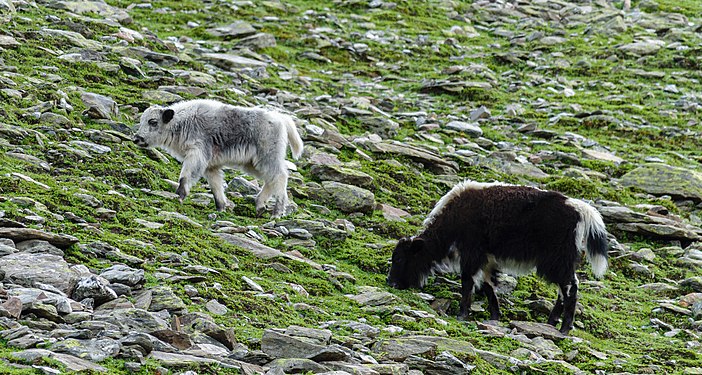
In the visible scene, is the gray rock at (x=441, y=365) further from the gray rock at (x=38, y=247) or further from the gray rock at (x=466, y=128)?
the gray rock at (x=466, y=128)

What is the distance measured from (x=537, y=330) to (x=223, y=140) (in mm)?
5798

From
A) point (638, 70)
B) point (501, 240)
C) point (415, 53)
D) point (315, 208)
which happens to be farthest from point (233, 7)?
point (501, 240)

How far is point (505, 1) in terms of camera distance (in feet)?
125

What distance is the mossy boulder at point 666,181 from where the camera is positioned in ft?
64.7

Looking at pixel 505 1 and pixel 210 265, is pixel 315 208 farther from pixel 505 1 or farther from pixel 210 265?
pixel 505 1

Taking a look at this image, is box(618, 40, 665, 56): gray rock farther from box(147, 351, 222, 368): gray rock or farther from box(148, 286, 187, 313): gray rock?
box(147, 351, 222, 368): gray rock

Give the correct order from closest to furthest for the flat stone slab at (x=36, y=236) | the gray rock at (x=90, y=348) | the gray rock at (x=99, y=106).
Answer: the gray rock at (x=90, y=348) < the flat stone slab at (x=36, y=236) < the gray rock at (x=99, y=106)

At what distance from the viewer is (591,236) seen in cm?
1232

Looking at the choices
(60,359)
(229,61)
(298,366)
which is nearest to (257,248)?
(298,366)

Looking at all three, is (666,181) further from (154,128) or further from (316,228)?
(154,128)

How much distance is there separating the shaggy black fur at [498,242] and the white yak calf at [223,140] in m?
2.45

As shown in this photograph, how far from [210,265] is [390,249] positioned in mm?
3847

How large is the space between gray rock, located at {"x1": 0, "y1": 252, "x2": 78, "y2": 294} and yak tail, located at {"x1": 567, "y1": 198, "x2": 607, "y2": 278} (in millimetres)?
6525

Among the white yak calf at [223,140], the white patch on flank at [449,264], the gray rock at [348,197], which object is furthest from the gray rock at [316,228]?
the gray rock at [348,197]
